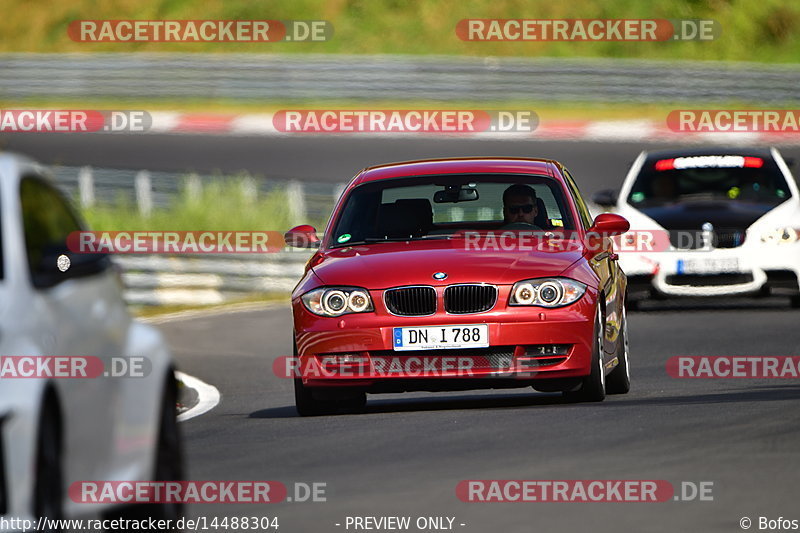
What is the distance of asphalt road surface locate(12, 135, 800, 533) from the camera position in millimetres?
7469

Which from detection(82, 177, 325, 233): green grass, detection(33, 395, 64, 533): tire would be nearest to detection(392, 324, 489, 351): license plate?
detection(33, 395, 64, 533): tire

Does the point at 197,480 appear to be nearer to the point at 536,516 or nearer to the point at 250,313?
the point at 536,516

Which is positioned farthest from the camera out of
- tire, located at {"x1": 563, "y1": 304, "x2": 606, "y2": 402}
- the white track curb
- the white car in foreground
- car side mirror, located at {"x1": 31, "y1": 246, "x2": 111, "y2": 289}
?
the white track curb

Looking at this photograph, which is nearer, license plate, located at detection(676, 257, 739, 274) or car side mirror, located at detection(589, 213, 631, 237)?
car side mirror, located at detection(589, 213, 631, 237)

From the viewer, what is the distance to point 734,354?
14.7 m

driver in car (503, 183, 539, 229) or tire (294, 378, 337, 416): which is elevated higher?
driver in car (503, 183, 539, 229)

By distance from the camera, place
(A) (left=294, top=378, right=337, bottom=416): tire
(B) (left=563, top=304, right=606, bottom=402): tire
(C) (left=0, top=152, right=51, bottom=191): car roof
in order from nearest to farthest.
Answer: (C) (left=0, top=152, right=51, bottom=191): car roof → (B) (left=563, top=304, right=606, bottom=402): tire → (A) (left=294, top=378, right=337, bottom=416): tire

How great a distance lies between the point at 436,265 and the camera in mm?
10969

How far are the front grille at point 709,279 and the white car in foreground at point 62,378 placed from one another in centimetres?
1210

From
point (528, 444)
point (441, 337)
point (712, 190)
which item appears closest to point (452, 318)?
point (441, 337)

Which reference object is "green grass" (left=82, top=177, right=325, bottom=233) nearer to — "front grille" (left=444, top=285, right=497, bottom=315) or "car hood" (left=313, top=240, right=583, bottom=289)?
"car hood" (left=313, top=240, right=583, bottom=289)

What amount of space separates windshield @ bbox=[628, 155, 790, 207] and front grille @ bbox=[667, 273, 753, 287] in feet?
2.87

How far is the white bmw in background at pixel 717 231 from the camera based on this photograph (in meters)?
18.6

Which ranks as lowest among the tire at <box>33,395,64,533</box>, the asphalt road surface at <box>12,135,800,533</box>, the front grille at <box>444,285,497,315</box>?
the asphalt road surface at <box>12,135,800,533</box>
